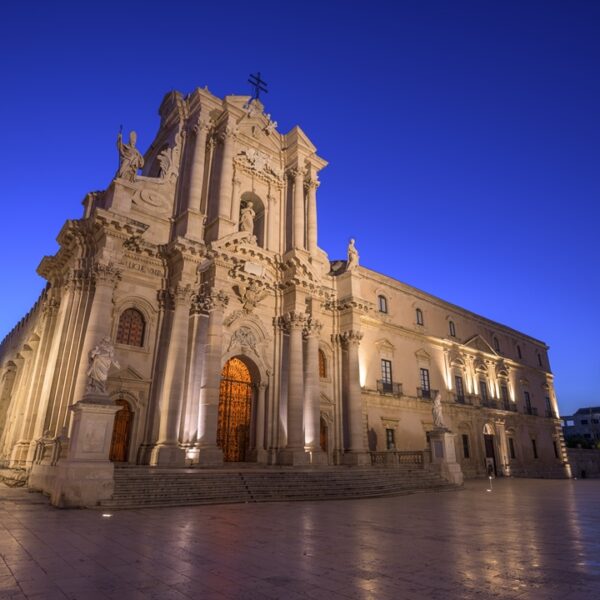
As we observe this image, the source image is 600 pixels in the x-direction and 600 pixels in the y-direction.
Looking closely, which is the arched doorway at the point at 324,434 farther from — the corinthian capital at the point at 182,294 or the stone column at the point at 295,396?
the corinthian capital at the point at 182,294

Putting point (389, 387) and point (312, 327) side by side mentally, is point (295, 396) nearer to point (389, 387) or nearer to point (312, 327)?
point (312, 327)

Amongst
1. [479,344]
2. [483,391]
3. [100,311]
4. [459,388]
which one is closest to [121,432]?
[100,311]

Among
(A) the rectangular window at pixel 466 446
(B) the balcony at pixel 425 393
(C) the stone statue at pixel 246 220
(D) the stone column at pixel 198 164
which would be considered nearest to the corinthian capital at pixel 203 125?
(D) the stone column at pixel 198 164

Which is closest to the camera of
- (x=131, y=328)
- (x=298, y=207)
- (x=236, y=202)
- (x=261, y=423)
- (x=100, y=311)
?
(x=100, y=311)

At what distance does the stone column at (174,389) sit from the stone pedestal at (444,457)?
38.6 feet

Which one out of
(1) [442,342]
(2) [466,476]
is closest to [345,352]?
(1) [442,342]

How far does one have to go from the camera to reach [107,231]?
17.8m

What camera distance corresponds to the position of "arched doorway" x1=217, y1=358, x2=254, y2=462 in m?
21.1

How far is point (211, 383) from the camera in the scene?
18781 millimetres

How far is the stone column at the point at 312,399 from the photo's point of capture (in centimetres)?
2166

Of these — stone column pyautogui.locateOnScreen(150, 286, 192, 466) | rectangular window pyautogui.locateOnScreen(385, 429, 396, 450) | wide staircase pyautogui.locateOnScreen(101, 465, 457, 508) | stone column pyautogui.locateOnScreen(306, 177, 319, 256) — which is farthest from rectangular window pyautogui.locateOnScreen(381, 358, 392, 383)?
stone column pyautogui.locateOnScreen(150, 286, 192, 466)

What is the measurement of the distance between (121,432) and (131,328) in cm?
415

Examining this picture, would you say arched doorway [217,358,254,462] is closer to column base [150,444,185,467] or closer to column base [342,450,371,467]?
column base [150,444,185,467]

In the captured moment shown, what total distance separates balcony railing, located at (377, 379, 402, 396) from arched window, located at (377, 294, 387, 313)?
16.1 feet
